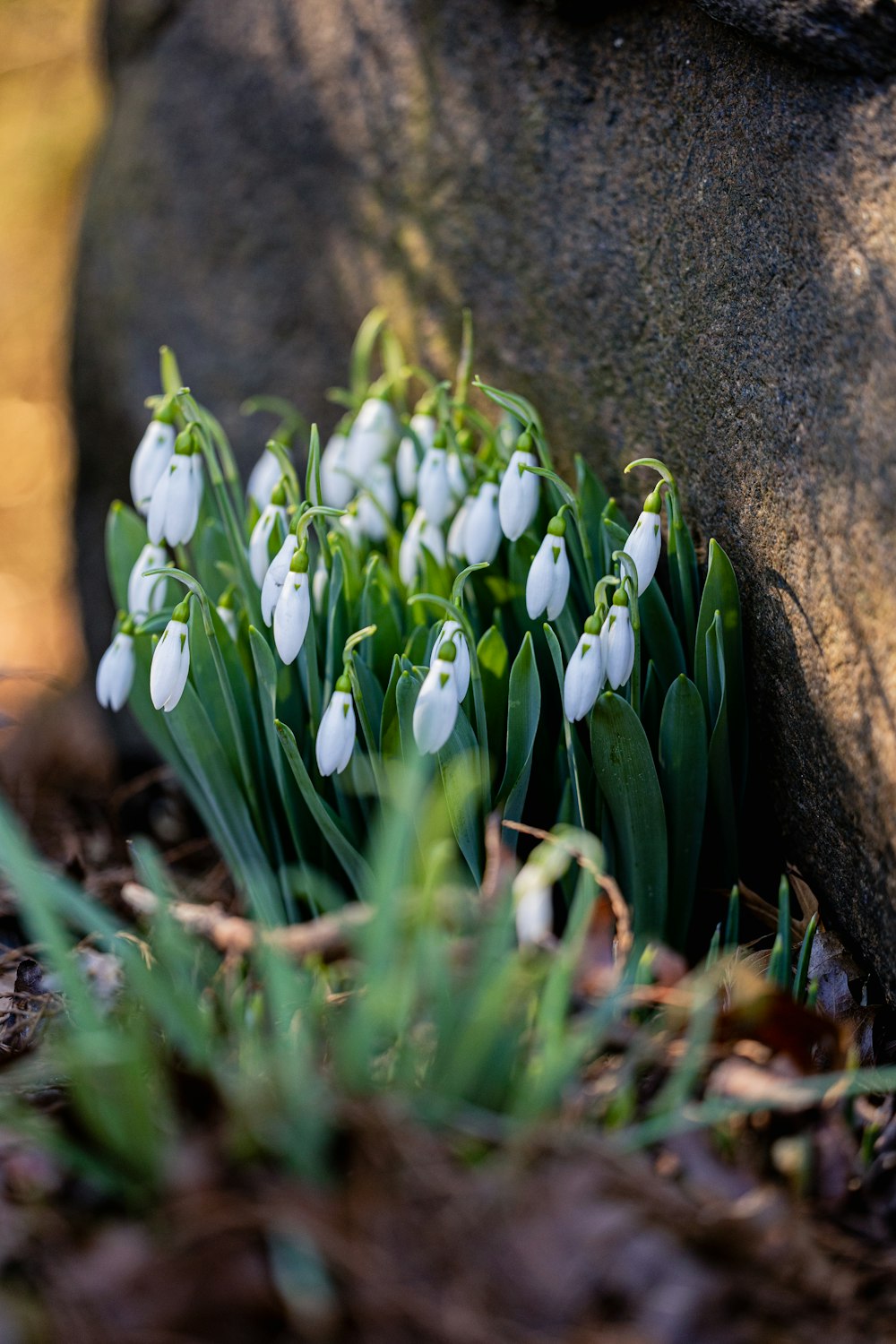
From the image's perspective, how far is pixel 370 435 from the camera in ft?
5.97

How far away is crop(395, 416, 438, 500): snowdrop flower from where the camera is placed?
68.7 inches

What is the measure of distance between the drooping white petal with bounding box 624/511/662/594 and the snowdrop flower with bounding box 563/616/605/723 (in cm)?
12

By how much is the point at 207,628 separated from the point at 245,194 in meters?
1.42

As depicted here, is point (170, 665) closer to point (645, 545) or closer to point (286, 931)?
point (286, 931)

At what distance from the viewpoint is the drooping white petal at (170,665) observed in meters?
1.42

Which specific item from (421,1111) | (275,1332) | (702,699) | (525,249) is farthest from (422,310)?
(275,1332)

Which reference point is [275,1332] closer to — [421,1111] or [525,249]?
[421,1111]

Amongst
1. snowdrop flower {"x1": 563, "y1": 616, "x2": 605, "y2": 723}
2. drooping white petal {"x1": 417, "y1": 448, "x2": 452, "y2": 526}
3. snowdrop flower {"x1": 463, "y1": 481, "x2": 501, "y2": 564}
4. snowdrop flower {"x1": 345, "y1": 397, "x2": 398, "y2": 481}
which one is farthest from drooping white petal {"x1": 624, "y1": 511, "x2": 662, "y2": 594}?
snowdrop flower {"x1": 345, "y1": 397, "x2": 398, "y2": 481}

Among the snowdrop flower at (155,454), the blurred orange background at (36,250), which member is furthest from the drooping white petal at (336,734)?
the blurred orange background at (36,250)

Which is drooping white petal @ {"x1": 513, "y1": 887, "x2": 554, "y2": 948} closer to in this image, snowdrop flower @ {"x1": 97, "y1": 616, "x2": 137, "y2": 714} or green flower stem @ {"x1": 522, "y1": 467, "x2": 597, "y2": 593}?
green flower stem @ {"x1": 522, "y1": 467, "x2": 597, "y2": 593}

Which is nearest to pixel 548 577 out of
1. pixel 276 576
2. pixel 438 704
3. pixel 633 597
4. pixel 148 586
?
pixel 633 597

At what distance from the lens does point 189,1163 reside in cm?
86

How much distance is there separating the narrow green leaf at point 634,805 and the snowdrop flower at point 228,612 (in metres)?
0.58

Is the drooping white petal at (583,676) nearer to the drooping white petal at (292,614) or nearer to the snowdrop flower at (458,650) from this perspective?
the snowdrop flower at (458,650)
